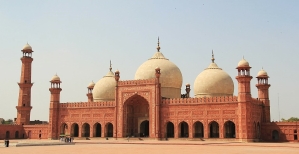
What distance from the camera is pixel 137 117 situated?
95.2ft

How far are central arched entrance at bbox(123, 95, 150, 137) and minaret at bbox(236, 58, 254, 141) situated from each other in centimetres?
713

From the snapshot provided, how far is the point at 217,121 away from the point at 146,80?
5788mm

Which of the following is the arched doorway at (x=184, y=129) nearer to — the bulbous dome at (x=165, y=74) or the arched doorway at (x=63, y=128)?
the bulbous dome at (x=165, y=74)

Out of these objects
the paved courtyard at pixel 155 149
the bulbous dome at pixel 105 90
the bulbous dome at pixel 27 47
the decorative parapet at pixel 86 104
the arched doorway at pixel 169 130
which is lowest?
the paved courtyard at pixel 155 149

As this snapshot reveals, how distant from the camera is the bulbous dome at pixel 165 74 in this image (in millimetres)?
28875

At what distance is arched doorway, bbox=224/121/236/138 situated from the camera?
83.9ft

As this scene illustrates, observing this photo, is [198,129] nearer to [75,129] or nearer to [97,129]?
[97,129]

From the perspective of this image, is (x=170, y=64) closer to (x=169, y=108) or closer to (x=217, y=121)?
(x=169, y=108)

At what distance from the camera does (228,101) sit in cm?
2464

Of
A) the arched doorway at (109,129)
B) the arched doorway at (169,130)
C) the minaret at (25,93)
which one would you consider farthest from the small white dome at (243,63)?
the minaret at (25,93)

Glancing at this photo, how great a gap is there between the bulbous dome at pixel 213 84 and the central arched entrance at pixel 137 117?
398cm

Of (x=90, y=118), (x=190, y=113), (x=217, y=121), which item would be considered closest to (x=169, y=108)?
(x=190, y=113)

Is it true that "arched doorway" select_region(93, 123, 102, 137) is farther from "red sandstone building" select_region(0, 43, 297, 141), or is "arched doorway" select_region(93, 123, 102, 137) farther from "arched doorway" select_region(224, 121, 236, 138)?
"arched doorway" select_region(224, 121, 236, 138)

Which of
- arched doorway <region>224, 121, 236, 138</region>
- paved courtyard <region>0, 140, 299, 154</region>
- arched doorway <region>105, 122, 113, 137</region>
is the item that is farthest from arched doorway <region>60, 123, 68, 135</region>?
paved courtyard <region>0, 140, 299, 154</region>
